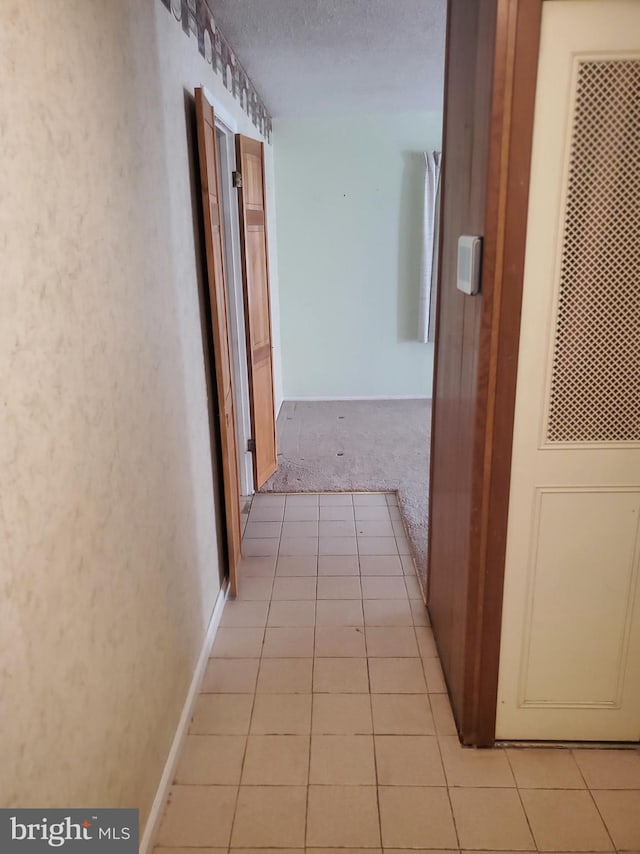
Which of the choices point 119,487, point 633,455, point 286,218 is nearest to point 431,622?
point 633,455

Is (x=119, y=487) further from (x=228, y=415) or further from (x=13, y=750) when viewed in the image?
(x=228, y=415)

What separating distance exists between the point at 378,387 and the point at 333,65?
2.97m

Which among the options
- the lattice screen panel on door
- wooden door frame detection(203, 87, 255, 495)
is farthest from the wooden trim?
wooden door frame detection(203, 87, 255, 495)

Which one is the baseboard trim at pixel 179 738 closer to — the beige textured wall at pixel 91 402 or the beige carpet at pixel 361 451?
the beige textured wall at pixel 91 402

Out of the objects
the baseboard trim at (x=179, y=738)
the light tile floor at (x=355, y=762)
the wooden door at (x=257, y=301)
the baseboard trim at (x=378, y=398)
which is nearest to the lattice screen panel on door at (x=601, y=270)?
the light tile floor at (x=355, y=762)

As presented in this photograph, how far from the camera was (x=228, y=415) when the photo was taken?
2.84 meters

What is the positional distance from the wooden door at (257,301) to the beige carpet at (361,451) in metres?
0.25

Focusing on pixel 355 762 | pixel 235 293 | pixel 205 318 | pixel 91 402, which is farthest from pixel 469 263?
pixel 235 293

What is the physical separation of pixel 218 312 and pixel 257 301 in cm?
142

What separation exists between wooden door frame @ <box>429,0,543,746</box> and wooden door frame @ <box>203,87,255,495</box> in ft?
6.12

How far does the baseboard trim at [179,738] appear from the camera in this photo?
5.53 ft

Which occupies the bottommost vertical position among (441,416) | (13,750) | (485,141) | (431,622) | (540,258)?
(431,622)

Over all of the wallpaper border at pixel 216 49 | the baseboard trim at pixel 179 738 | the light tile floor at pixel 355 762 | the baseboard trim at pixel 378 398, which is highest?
the wallpaper border at pixel 216 49

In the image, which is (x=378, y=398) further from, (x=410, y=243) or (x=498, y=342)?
(x=498, y=342)
